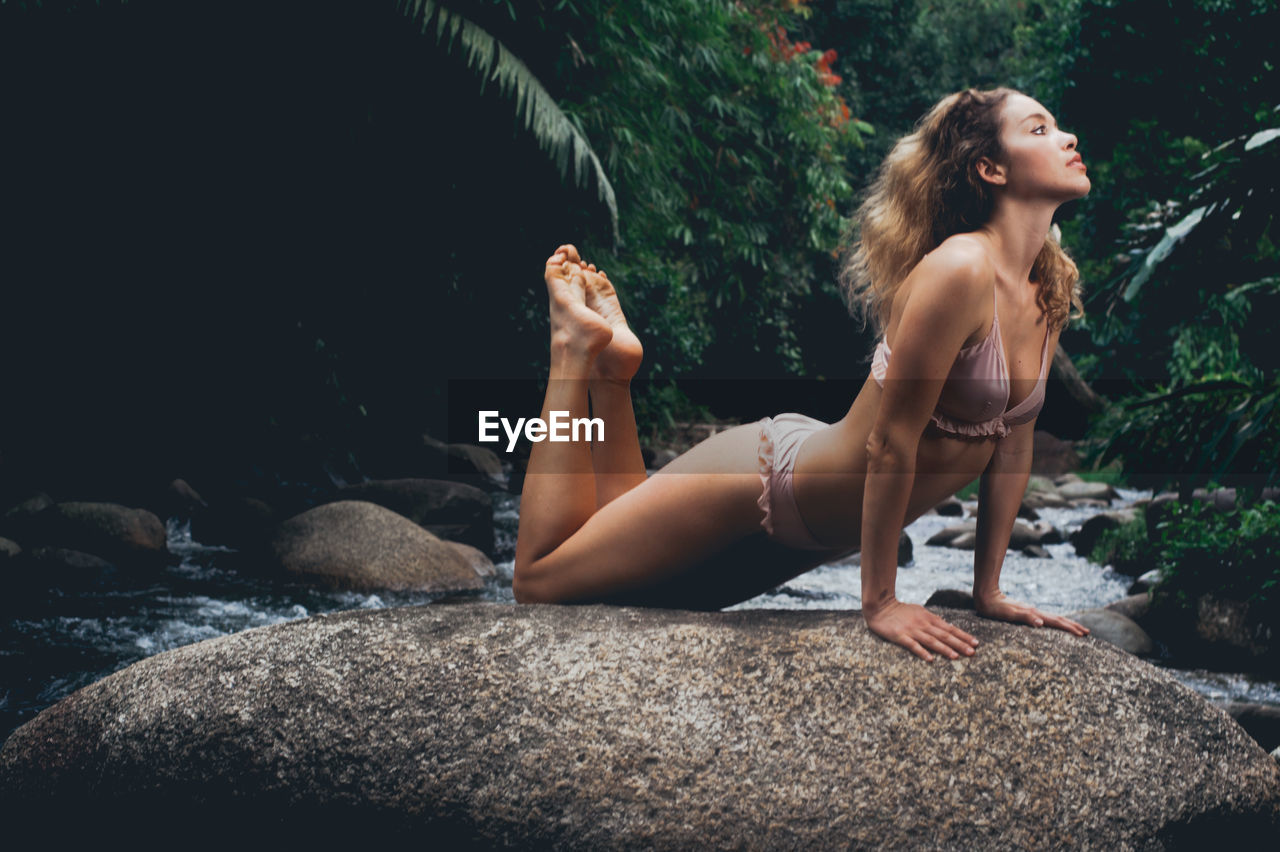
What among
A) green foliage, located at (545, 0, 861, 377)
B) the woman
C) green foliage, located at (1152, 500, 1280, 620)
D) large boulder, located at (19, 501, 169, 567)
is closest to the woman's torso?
the woman

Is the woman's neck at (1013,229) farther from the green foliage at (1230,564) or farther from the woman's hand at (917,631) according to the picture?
the green foliage at (1230,564)

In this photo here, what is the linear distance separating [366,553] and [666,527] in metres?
4.44

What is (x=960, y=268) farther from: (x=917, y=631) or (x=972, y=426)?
(x=917, y=631)

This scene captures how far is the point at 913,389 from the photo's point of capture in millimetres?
2459

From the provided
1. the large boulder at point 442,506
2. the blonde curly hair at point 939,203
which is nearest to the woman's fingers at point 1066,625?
the blonde curly hair at point 939,203

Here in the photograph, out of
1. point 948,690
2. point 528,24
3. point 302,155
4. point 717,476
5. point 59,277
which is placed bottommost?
point 948,690

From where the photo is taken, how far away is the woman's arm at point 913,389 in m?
2.43

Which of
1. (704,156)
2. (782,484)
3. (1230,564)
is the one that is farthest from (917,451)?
(704,156)

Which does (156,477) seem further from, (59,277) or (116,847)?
(116,847)

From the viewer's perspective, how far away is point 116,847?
2.74 m

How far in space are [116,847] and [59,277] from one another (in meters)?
7.65

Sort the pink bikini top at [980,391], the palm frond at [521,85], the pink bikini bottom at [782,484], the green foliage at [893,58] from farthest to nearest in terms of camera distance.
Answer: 1. the green foliage at [893,58]
2. the palm frond at [521,85]
3. the pink bikini bottom at [782,484]
4. the pink bikini top at [980,391]

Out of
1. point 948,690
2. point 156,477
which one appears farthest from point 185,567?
point 948,690

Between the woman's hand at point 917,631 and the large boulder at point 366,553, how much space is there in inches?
184
